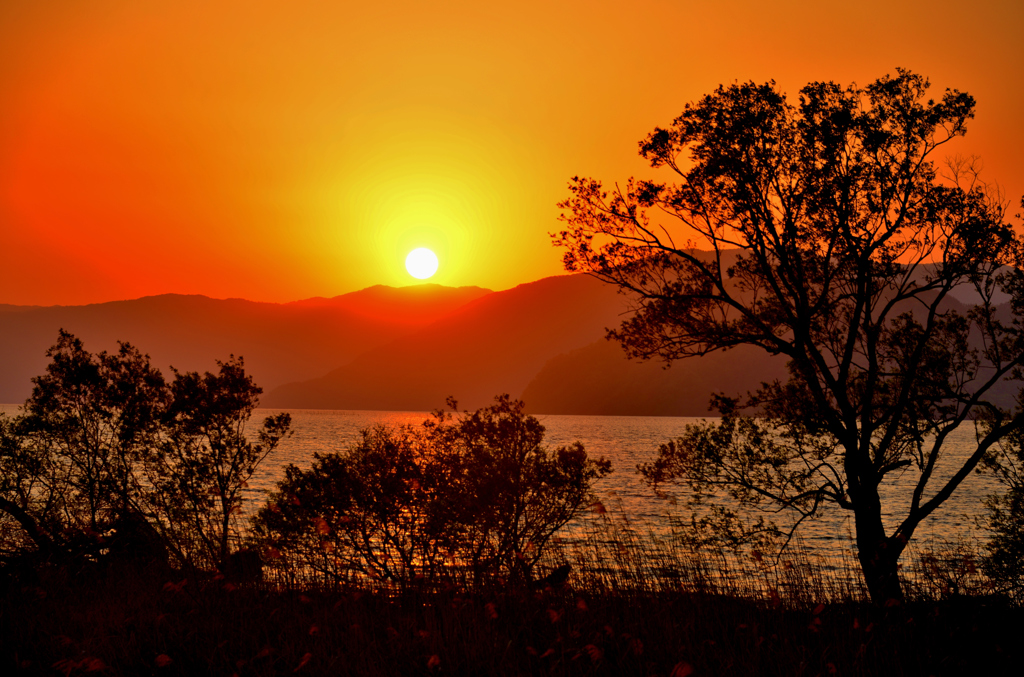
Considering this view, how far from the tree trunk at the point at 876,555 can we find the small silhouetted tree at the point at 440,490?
680cm

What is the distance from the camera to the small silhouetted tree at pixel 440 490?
15.3 metres

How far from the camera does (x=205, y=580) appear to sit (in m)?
8.41

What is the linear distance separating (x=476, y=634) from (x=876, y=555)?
7.82 meters

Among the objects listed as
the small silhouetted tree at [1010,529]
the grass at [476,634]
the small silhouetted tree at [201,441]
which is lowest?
the small silhouetted tree at [1010,529]

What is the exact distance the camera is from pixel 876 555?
10.1 meters

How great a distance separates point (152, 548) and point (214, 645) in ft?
26.5

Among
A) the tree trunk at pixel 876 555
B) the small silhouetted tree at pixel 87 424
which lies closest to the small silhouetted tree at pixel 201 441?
the small silhouetted tree at pixel 87 424

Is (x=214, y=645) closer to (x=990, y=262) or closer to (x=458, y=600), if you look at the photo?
(x=458, y=600)

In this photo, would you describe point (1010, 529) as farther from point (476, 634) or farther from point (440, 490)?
point (476, 634)

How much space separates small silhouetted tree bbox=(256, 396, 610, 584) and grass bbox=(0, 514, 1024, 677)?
23.3 feet

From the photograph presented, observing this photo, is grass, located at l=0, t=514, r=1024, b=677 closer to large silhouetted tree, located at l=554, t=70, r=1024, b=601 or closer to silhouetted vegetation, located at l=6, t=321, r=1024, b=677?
silhouetted vegetation, located at l=6, t=321, r=1024, b=677

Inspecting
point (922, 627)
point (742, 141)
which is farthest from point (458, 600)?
point (742, 141)

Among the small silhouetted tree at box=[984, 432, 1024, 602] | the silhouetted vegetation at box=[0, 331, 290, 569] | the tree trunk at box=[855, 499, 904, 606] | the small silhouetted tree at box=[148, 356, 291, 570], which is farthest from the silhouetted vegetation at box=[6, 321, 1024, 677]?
the small silhouetted tree at box=[984, 432, 1024, 602]

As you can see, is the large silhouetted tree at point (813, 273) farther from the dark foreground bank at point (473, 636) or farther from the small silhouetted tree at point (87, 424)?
the small silhouetted tree at point (87, 424)
